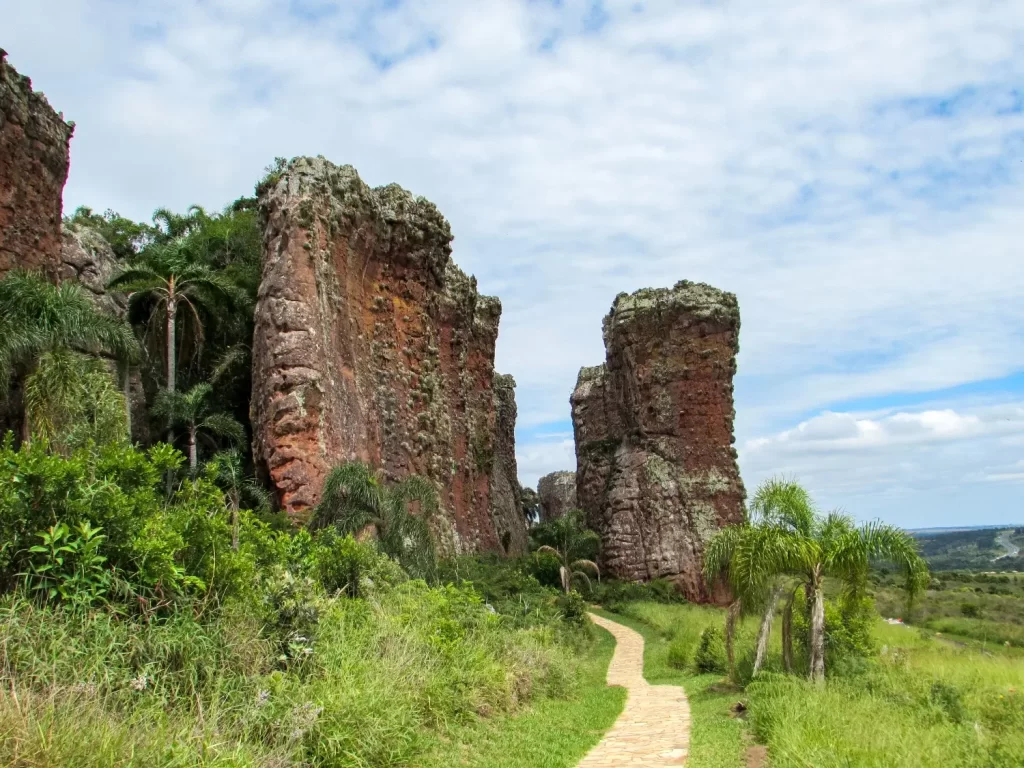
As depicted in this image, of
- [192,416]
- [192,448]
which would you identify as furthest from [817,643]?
[192,416]

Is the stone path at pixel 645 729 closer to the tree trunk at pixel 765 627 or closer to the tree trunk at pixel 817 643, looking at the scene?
the tree trunk at pixel 765 627

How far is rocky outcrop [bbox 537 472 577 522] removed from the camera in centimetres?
6662

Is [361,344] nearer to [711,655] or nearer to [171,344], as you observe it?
[171,344]

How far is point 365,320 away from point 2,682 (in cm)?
1906

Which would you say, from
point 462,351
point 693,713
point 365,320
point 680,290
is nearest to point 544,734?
point 693,713

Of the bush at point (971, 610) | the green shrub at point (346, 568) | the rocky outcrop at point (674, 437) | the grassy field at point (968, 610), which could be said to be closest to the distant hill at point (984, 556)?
the grassy field at point (968, 610)

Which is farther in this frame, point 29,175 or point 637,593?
point 637,593

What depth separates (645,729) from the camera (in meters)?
11.1

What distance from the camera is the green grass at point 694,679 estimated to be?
9164mm

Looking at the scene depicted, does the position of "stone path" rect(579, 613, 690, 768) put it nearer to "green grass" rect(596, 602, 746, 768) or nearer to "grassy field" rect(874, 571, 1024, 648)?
"green grass" rect(596, 602, 746, 768)

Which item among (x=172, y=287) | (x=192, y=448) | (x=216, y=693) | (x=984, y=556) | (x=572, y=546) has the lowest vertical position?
(x=984, y=556)

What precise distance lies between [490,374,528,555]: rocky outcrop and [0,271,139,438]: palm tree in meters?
20.4

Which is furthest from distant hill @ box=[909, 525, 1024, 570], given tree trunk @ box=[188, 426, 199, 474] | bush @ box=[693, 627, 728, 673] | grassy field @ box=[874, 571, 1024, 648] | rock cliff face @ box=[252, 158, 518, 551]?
tree trunk @ box=[188, 426, 199, 474]

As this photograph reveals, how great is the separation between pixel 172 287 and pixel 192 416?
152 inches
